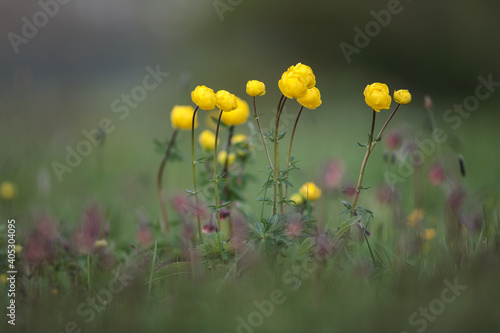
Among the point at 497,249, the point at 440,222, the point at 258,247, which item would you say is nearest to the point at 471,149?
the point at 440,222

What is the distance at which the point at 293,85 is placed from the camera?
118 centimetres

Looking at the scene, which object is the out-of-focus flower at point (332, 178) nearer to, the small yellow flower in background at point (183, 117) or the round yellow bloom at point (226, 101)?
the small yellow flower in background at point (183, 117)

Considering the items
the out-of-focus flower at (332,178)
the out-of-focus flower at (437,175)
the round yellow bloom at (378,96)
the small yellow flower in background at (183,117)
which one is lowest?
the out-of-focus flower at (437,175)

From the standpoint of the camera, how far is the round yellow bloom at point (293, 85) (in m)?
1.18

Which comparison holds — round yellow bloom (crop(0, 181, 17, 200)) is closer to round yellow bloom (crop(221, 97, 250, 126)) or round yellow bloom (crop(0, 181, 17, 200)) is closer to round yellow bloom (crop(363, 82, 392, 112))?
round yellow bloom (crop(221, 97, 250, 126))

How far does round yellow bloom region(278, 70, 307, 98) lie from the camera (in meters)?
1.18

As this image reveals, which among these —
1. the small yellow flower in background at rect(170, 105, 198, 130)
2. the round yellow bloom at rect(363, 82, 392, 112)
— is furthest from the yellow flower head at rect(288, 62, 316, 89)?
the small yellow flower in background at rect(170, 105, 198, 130)

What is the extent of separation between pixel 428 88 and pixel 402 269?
13.5 feet

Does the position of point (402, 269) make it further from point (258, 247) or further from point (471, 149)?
point (471, 149)

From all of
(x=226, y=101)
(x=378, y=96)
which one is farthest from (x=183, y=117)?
(x=378, y=96)

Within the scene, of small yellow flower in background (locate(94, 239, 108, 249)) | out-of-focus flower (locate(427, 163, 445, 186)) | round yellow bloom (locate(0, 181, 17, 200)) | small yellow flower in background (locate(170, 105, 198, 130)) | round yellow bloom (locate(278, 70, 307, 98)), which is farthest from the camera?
round yellow bloom (locate(0, 181, 17, 200))

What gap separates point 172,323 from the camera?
998 mm

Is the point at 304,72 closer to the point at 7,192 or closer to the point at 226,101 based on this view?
the point at 226,101

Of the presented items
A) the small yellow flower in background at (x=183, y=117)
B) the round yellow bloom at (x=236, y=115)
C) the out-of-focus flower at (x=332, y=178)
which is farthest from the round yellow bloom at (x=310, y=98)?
the out-of-focus flower at (x=332, y=178)
